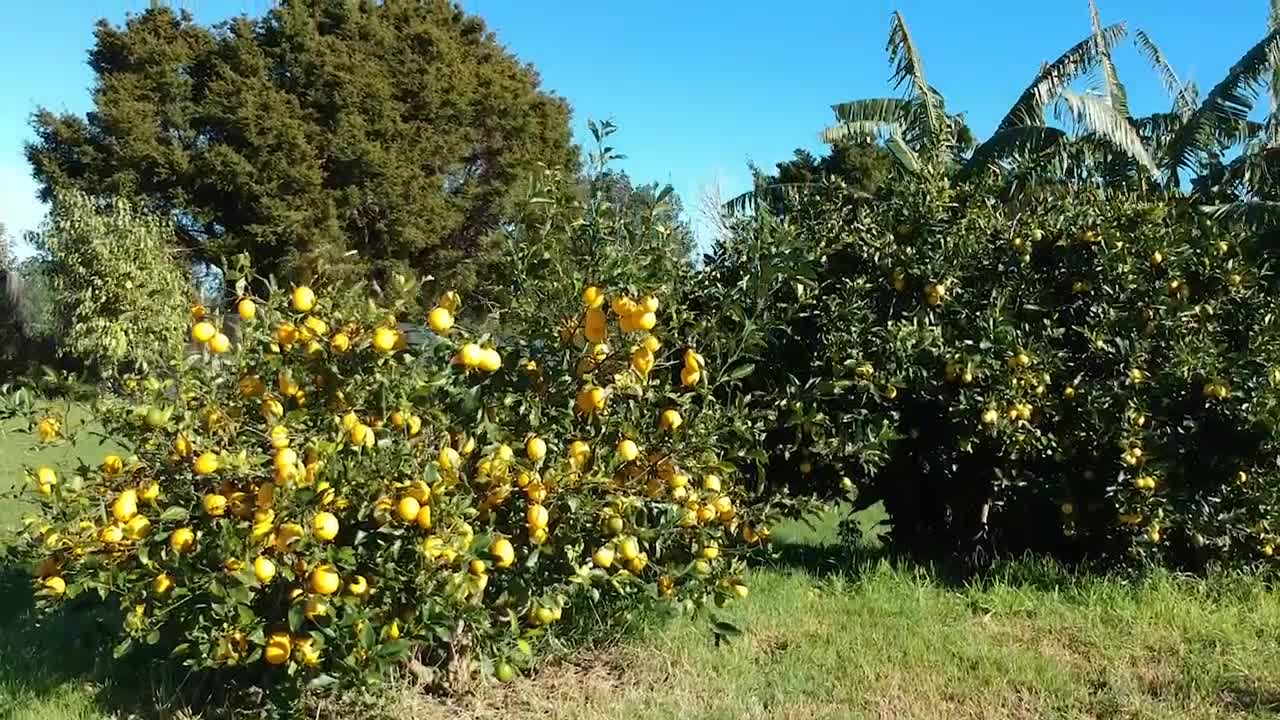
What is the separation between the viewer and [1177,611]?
4074 millimetres

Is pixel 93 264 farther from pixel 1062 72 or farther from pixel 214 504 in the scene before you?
pixel 214 504

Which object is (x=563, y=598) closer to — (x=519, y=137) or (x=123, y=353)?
(x=123, y=353)

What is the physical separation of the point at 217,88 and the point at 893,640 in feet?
77.5

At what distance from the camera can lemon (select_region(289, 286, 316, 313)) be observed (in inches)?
119

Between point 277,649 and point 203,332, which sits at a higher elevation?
point 203,332

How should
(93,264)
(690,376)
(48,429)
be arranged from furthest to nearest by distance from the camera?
(93,264)
(690,376)
(48,429)

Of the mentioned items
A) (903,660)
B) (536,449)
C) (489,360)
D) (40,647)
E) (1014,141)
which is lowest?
(40,647)

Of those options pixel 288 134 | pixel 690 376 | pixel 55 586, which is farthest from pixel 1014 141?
pixel 288 134

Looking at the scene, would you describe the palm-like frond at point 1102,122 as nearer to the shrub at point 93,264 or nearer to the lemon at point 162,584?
the lemon at point 162,584

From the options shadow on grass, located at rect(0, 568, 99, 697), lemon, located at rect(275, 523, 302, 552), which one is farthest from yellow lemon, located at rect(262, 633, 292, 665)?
shadow on grass, located at rect(0, 568, 99, 697)

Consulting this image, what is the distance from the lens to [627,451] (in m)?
3.17

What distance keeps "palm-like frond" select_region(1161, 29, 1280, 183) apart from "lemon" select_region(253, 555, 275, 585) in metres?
12.6

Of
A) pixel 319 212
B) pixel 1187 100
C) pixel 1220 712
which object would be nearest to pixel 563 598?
pixel 1220 712

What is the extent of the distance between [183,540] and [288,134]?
22427mm
